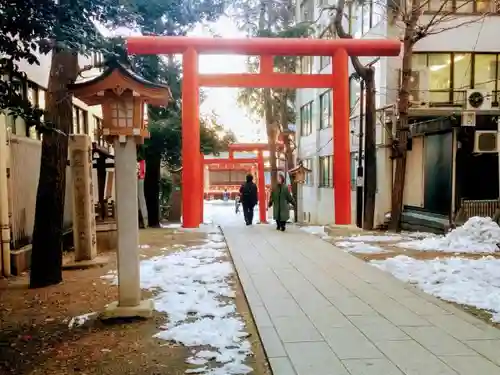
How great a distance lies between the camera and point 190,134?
11.9 m

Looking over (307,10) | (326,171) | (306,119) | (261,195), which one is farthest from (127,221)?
(307,10)

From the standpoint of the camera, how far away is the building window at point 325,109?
26625 mm

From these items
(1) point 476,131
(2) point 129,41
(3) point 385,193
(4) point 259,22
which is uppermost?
(4) point 259,22

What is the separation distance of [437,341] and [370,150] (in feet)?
40.1

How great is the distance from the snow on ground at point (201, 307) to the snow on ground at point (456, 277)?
315 centimetres

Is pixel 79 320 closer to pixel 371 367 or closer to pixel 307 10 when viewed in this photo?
pixel 371 367

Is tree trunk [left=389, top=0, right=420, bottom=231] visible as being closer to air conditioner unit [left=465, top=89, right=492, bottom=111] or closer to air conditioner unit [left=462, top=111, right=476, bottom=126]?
air conditioner unit [left=462, top=111, right=476, bottom=126]

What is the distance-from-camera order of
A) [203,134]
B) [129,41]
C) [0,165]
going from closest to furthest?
[0,165], [129,41], [203,134]

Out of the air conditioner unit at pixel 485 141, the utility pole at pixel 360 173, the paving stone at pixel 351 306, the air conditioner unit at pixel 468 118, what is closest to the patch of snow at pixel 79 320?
the paving stone at pixel 351 306

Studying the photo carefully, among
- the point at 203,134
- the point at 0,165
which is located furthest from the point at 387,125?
the point at 0,165

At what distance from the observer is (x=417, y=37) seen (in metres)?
14.9

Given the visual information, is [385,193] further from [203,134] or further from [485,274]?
[485,274]

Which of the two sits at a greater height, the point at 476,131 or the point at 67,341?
the point at 476,131

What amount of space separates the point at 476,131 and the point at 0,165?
13591 millimetres
